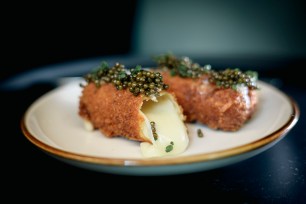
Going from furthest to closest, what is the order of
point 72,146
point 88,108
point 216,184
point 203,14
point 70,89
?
point 203,14
point 70,89
point 88,108
point 72,146
point 216,184

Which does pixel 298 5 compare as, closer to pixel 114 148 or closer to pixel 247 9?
pixel 247 9

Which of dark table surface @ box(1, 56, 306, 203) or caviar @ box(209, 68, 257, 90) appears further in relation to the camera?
caviar @ box(209, 68, 257, 90)

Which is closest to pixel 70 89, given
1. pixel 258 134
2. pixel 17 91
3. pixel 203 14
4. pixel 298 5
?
pixel 17 91

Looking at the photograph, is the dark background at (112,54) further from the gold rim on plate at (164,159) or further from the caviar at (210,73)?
the caviar at (210,73)

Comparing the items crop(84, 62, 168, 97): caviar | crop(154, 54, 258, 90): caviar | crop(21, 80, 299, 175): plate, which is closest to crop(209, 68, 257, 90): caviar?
crop(154, 54, 258, 90): caviar

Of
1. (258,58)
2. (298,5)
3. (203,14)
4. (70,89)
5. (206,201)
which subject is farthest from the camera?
(203,14)

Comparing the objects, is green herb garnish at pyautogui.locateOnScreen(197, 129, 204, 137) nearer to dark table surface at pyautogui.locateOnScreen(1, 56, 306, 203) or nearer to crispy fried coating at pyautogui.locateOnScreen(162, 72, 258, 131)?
crispy fried coating at pyautogui.locateOnScreen(162, 72, 258, 131)

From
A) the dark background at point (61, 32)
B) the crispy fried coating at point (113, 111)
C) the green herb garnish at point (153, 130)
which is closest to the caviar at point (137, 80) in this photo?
the crispy fried coating at point (113, 111)
